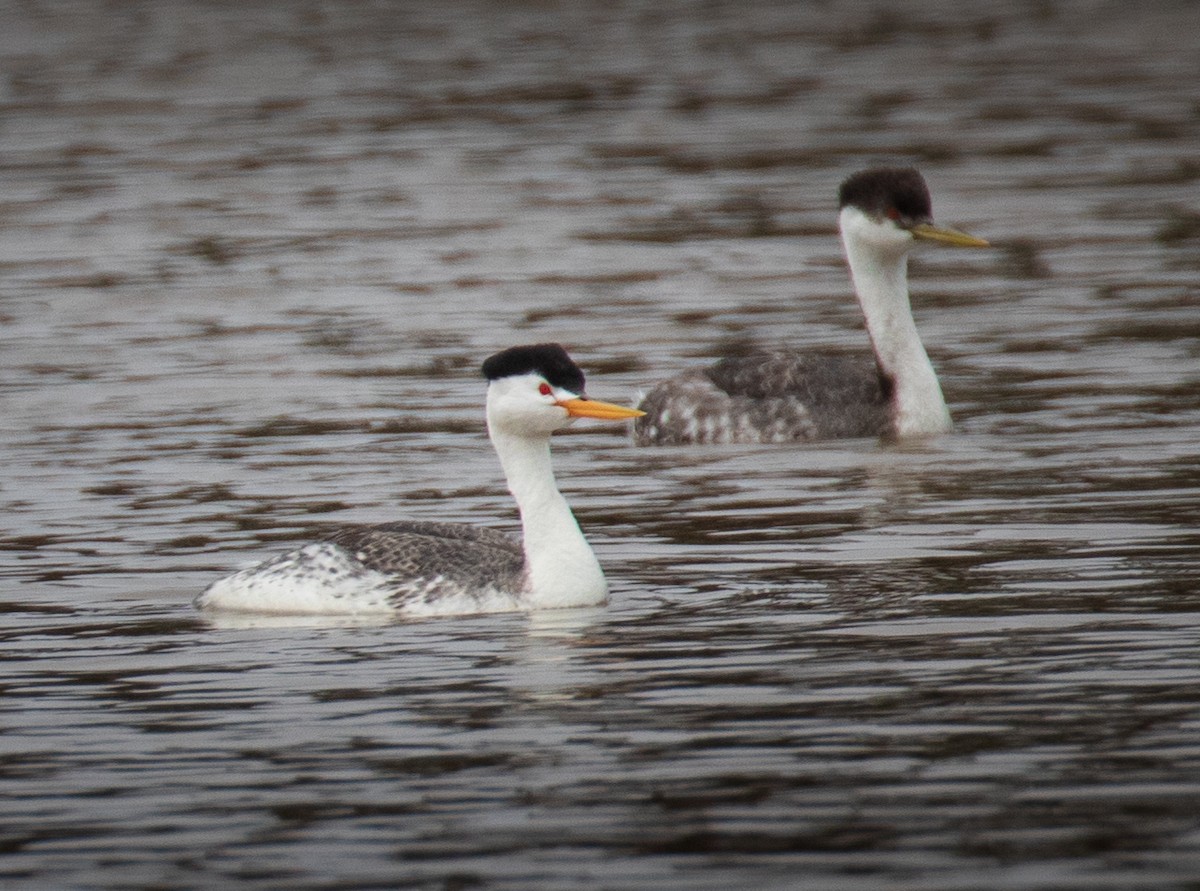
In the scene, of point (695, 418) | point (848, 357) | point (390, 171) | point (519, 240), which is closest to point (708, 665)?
point (695, 418)

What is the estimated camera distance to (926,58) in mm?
47562

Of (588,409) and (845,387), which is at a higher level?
(588,409)

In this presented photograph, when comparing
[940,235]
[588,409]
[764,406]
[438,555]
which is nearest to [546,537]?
[438,555]

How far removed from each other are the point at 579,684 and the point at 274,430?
8262mm

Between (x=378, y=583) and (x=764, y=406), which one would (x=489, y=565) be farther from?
(x=764, y=406)

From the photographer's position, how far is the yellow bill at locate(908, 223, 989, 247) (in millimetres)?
18469

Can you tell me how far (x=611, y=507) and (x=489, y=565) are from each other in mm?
3033

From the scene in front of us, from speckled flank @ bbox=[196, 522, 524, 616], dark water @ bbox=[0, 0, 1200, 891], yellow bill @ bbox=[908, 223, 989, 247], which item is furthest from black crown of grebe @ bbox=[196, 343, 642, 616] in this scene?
yellow bill @ bbox=[908, 223, 989, 247]

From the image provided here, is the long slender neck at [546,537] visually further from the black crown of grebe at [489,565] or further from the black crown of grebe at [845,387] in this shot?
the black crown of grebe at [845,387]

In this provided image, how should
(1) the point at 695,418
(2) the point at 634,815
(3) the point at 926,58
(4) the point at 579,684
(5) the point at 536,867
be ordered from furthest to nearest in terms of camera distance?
(3) the point at 926,58 < (1) the point at 695,418 < (4) the point at 579,684 < (2) the point at 634,815 < (5) the point at 536,867

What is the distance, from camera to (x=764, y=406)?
60.3 feet

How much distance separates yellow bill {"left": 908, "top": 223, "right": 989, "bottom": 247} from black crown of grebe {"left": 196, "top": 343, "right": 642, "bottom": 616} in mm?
6180

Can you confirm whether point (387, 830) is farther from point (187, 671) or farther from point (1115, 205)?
point (1115, 205)

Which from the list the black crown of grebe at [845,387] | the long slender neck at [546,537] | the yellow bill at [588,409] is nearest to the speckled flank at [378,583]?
the long slender neck at [546,537]
